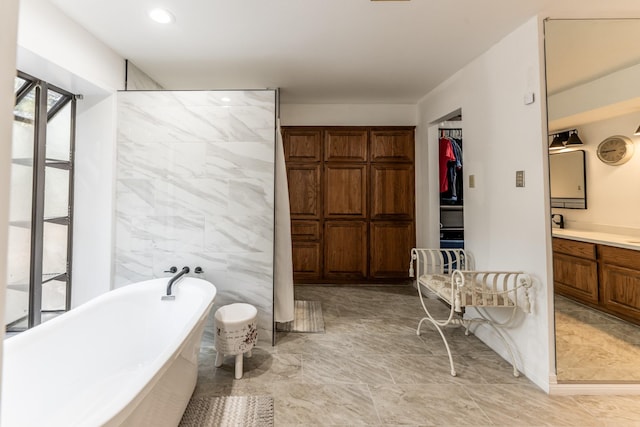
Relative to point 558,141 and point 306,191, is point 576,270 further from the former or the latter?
point 306,191

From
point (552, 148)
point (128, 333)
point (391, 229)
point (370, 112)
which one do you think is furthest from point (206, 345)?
point (370, 112)

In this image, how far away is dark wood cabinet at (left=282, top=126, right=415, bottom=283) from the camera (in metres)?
3.82

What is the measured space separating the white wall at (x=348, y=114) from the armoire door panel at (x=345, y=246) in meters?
1.39

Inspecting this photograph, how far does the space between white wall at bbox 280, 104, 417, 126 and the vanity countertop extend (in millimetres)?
2384

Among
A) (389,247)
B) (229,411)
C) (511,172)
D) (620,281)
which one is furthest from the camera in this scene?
(389,247)

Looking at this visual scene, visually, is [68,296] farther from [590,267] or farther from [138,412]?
[590,267]

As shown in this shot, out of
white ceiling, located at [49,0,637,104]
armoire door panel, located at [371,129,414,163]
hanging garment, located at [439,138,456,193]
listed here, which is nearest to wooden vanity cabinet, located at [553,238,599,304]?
white ceiling, located at [49,0,637,104]

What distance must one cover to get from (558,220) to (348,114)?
107 inches

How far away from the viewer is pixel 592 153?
6.72ft

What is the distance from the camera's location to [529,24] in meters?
1.96

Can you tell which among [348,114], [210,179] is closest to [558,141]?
[348,114]

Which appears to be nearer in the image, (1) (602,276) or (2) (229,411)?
(2) (229,411)

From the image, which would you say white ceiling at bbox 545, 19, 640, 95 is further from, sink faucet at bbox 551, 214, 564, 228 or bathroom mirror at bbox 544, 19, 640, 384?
sink faucet at bbox 551, 214, 564, 228

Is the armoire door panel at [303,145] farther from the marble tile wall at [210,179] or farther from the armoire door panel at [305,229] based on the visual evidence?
the marble tile wall at [210,179]
